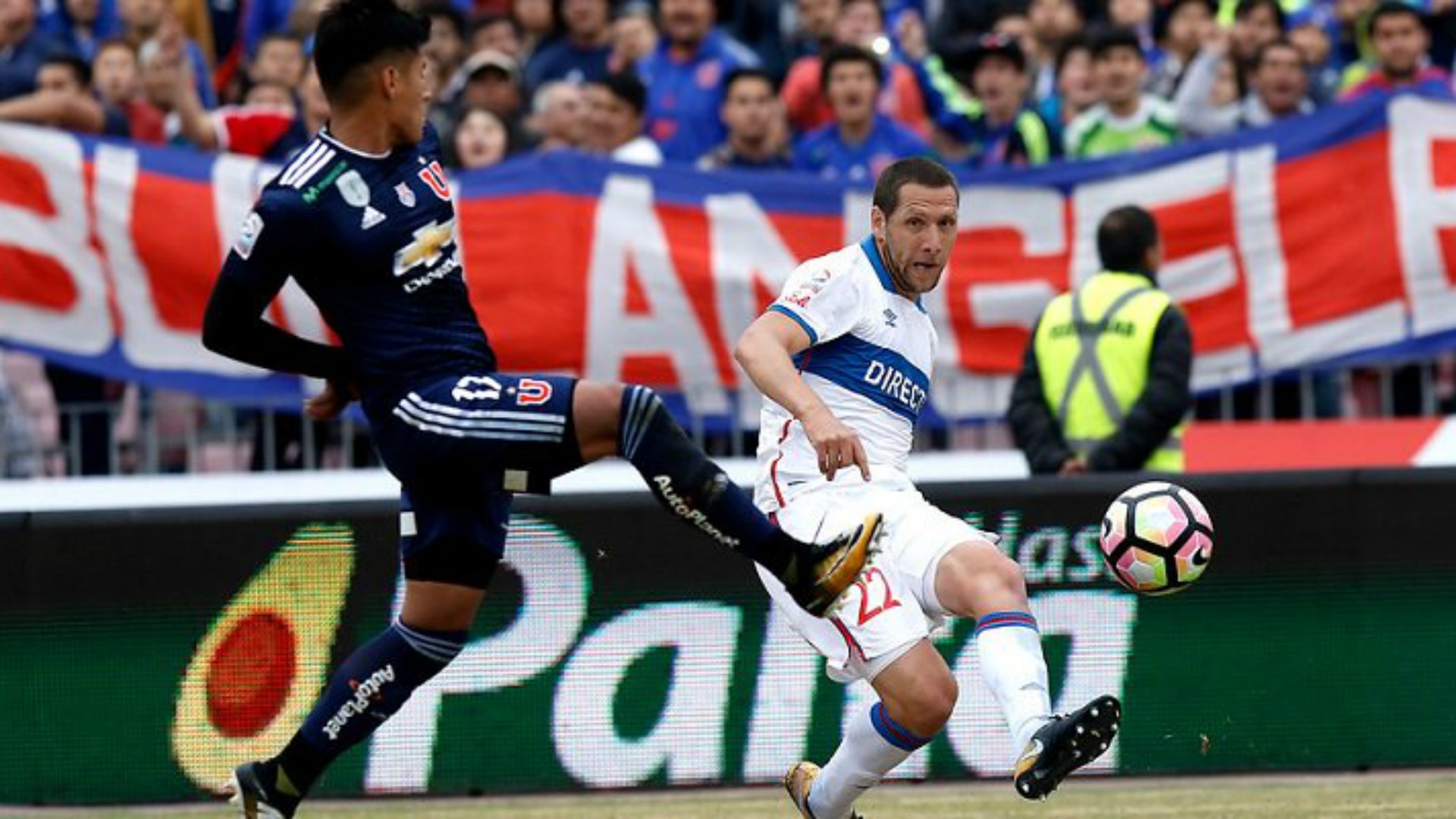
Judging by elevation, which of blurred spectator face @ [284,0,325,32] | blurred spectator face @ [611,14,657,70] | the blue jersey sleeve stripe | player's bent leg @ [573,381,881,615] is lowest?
player's bent leg @ [573,381,881,615]

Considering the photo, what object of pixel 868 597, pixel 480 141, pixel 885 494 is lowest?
pixel 868 597

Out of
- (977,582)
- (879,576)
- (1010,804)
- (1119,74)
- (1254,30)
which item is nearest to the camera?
(977,582)

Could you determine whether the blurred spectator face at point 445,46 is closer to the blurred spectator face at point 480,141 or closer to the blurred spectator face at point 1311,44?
the blurred spectator face at point 480,141

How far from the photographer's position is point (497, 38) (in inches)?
621

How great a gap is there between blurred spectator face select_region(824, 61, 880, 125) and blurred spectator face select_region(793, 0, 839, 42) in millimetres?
1665

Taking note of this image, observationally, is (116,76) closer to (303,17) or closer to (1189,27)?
(303,17)

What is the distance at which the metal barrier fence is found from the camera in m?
13.2

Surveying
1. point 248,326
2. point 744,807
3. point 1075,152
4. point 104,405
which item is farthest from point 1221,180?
point 248,326

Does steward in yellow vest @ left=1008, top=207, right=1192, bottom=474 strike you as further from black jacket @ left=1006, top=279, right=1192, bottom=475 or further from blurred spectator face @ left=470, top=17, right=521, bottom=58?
blurred spectator face @ left=470, top=17, right=521, bottom=58

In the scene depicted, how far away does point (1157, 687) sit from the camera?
10.2m

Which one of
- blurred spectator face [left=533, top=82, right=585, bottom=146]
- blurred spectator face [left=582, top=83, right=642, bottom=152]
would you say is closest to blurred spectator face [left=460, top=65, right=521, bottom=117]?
blurred spectator face [left=533, top=82, right=585, bottom=146]

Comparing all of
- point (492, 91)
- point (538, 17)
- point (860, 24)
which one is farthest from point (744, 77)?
point (538, 17)

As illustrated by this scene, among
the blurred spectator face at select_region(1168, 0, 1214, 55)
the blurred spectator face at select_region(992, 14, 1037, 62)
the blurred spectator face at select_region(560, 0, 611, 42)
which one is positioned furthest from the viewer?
the blurred spectator face at select_region(992, 14, 1037, 62)

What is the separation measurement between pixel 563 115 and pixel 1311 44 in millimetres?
4420
